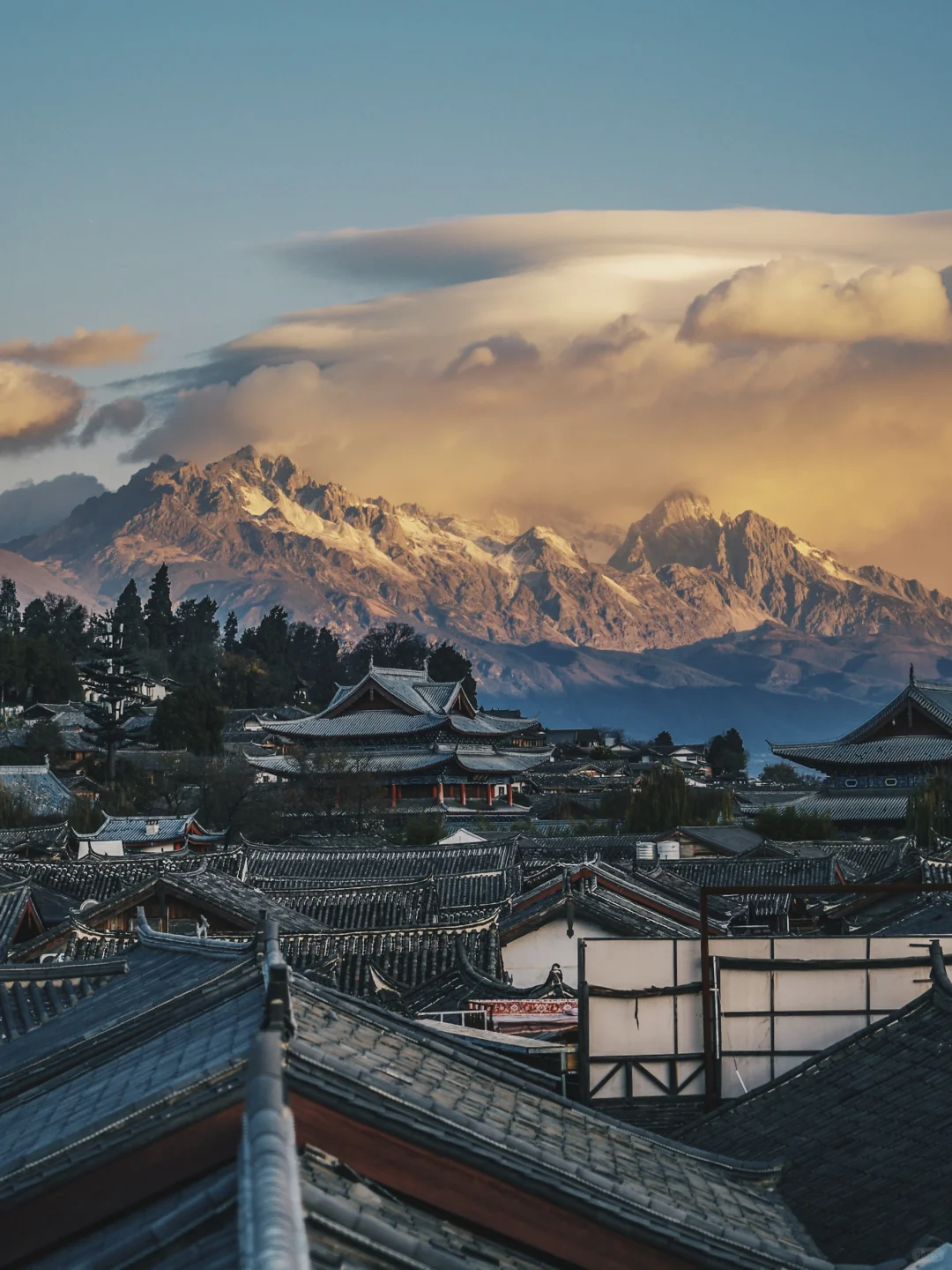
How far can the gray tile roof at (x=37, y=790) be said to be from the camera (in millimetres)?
75688

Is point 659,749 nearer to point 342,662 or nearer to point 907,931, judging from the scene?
point 342,662

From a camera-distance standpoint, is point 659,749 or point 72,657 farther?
point 659,749

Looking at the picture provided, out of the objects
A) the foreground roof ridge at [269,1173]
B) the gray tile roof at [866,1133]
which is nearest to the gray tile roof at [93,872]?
the gray tile roof at [866,1133]

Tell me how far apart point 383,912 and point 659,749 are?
128 metres

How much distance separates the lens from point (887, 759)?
2623 inches

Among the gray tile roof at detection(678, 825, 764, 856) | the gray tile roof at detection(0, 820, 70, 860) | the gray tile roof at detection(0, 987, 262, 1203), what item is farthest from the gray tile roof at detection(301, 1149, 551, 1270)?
the gray tile roof at detection(678, 825, 764, 856)

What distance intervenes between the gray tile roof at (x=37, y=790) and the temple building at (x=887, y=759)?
3341 cm

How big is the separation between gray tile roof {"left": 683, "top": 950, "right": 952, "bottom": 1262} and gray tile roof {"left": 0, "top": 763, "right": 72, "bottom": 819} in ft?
215

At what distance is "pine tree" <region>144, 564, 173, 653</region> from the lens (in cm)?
14400

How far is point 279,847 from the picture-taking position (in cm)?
4681

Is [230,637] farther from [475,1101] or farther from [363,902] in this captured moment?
[475,1101]

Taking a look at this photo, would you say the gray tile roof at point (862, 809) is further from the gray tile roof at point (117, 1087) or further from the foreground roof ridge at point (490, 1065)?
the gray tile roof at point (117, 1087)

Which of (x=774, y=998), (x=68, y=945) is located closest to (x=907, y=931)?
(x=774, y=998)

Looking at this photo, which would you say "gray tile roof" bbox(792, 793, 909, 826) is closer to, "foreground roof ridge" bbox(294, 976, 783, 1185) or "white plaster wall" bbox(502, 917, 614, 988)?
"white plaster wall" bbox(502, 917, 614, 988)
